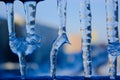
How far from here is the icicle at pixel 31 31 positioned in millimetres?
2855

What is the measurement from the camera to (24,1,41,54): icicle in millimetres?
2855

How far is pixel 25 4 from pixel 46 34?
9.7 inches

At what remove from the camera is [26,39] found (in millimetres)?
2867

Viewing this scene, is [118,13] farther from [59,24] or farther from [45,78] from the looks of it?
[45,78]

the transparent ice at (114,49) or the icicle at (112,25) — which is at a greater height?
the icicle at (112,25)

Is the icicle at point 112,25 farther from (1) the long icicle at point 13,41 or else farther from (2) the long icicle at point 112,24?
(1) the long icicle at point 13,41

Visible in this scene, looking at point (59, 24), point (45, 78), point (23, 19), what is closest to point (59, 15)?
point (59, 24)

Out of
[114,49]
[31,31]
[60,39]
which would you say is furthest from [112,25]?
[31,31]

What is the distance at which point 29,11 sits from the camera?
9.46 feet

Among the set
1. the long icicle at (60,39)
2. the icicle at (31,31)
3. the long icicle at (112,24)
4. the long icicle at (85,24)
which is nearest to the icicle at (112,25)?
the long icicle at (112,24)

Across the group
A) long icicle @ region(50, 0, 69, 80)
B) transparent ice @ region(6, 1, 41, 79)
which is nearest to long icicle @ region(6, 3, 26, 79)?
transparent ice @ region(6, 1, 41, 79)

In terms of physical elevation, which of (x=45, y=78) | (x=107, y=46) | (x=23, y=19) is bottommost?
(x=45, y=78)

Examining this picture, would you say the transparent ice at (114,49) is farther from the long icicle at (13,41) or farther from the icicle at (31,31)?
the long icicle at (13,41)

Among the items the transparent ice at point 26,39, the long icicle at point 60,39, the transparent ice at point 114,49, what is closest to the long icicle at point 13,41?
the transparent ice at point 26,39
